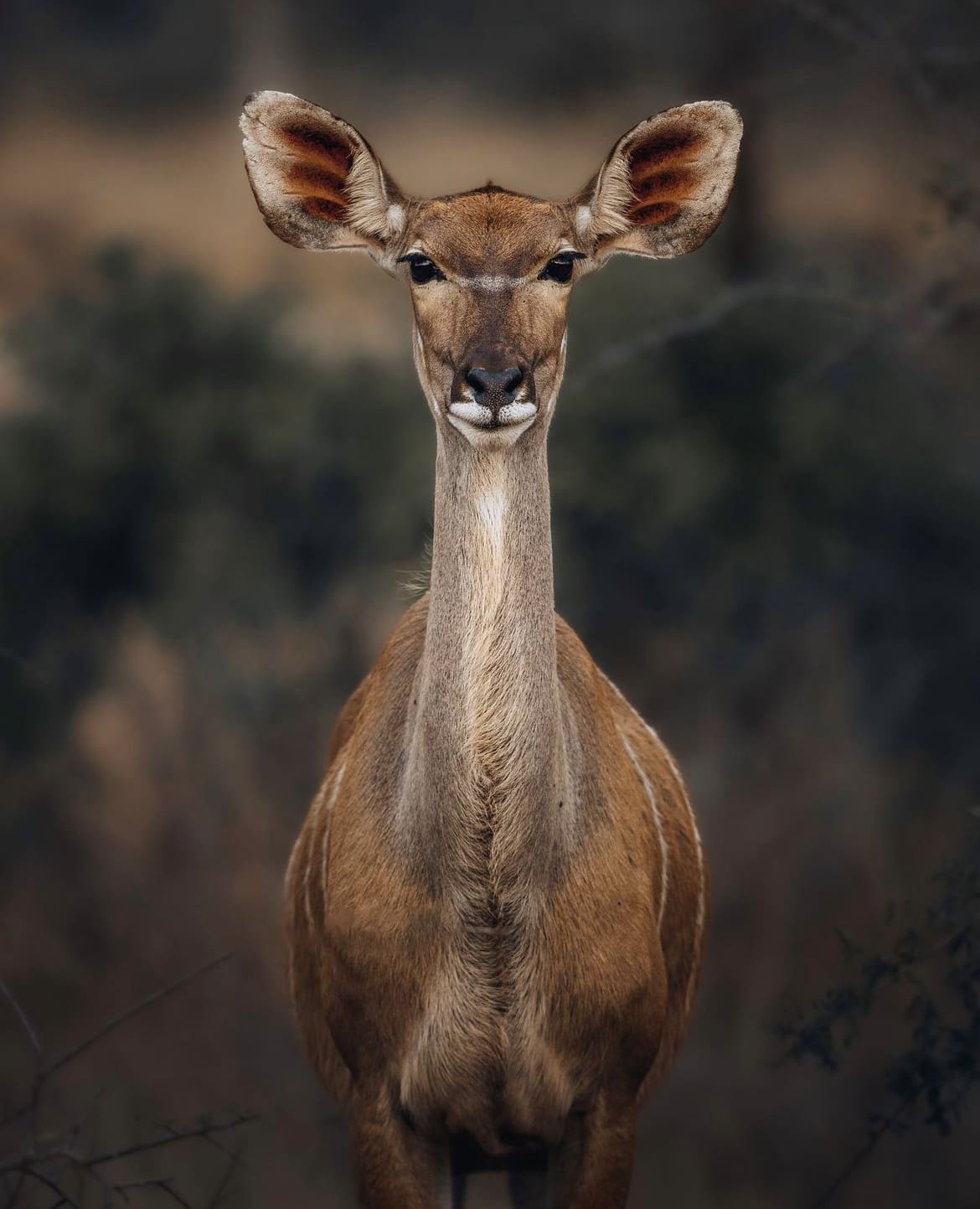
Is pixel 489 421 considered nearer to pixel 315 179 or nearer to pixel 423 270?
pixel 423 270

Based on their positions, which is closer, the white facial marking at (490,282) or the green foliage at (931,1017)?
Answer: the white facial marking at (490,282)

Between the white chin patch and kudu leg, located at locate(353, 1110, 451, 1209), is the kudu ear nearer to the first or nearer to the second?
the white chin patch

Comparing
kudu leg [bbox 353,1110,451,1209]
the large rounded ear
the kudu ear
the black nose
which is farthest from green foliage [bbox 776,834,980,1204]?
the kudu ear

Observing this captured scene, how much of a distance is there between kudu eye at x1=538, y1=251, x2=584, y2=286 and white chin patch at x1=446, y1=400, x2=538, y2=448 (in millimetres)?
496

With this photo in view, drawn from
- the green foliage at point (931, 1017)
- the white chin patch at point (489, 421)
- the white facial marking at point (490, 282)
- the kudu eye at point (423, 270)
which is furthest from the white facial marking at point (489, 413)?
the green foliage at point (931, 1017)

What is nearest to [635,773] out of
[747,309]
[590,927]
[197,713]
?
[590,927]

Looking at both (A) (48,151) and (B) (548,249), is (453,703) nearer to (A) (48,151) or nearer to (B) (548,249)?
(B) (548,249)

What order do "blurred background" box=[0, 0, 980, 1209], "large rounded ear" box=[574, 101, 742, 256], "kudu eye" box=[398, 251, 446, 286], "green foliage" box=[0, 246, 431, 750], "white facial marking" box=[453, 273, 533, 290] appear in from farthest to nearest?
"green foliage" box=[0, 246, 431, 750], "blurred background" box=[0, 0, 980, 1209], "large rounded ear" box=[574, 101, 742, 256], "kudu eye" box=[398, 251, 446, 286], "white facial marking" box=[453, 273, 533, 290]

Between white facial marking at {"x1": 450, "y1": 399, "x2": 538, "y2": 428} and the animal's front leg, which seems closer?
white facial marking at {"x1": 450, "y1": 399, "x2": 538, "y2": 428}

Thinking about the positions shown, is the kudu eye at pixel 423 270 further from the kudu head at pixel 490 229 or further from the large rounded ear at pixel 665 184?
the large rounded ear at pixel 665 184

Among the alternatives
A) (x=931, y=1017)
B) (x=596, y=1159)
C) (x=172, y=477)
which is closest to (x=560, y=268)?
(x=596, y=1159)

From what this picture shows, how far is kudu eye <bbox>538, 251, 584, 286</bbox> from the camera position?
5359mm

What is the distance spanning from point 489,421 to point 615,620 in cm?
779

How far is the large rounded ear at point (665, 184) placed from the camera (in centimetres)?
564
